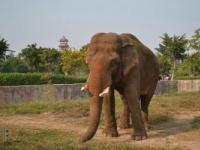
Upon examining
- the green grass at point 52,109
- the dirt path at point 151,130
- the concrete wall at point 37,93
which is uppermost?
the concrete wall at point 37,93

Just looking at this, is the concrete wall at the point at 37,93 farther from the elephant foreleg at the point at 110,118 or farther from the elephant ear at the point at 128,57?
the elephant ear at the point at 128,57

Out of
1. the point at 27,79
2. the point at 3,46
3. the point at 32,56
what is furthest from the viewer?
the point at 32,56

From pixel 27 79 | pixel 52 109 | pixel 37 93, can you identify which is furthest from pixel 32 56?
pixel 52 109

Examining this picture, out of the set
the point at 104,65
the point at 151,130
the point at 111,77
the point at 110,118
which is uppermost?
the point at 104,65

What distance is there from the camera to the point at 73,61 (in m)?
56.3

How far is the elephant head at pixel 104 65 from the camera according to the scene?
32.2 ft

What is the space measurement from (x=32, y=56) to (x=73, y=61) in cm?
522

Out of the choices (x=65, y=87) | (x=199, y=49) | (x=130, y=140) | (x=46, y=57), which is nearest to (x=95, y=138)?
(x=130, y=140)

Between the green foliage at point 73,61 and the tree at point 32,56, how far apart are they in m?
3.53

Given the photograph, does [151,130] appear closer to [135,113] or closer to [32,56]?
[135,113]

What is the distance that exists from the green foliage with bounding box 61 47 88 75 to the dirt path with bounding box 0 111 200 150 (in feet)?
128

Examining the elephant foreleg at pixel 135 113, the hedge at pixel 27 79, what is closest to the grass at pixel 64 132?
the elephant foreleg at pixel 135 113

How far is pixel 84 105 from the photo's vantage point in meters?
18.4

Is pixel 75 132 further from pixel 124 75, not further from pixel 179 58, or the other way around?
pixel 179 58
